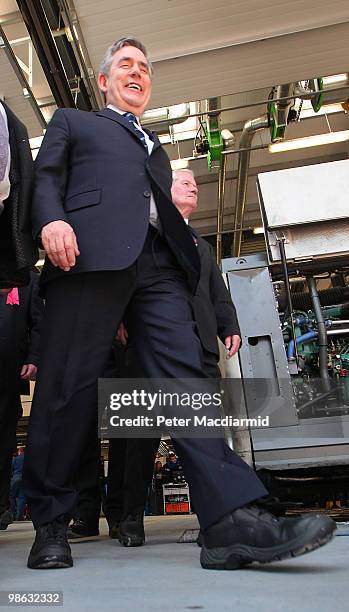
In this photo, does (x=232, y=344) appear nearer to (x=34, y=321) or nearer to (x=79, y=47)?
(x=34, y=321)

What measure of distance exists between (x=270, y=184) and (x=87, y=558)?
1969mm

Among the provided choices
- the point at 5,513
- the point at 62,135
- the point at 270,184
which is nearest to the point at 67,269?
the point at 62,135

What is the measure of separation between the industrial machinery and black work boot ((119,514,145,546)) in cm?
57

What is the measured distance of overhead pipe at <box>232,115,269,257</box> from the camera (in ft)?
20.5

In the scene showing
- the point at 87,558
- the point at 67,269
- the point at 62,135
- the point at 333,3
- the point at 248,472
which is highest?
the point at 333,3

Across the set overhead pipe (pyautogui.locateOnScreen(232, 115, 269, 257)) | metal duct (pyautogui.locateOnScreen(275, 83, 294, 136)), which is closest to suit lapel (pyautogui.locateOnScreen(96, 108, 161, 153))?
metal duct (pyautogui.locateOnScreen(275, 83, 294, 136))

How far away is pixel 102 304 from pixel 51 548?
0.59m

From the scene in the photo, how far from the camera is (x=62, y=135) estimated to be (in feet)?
4.86

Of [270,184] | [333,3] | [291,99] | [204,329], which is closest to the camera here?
[204,329]

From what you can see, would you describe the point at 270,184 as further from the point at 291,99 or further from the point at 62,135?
the point at 291,99

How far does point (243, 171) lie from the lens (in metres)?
7.47

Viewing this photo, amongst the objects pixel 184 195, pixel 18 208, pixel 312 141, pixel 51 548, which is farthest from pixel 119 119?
pixel 312 141

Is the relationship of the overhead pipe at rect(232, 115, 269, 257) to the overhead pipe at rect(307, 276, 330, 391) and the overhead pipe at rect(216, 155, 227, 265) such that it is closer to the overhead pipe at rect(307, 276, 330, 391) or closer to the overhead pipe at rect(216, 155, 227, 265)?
the overhead pipe at rect(216, 155, 227, 265)

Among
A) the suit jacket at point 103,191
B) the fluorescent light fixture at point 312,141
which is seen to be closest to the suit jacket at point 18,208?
the suit jacket at point 103,191
